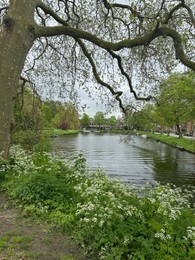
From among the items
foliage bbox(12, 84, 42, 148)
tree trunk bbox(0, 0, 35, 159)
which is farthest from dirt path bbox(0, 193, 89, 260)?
foliage bbox(12, 84, 42, 148)

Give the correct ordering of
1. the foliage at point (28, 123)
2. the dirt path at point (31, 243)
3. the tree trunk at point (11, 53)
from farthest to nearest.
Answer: the foliage at point (28, 123)
the tree trunk at point (11, 53)
the dirt path at point (31, 243)

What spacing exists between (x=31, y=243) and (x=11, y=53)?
4328mm

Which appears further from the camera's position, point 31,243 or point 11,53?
point 11,53

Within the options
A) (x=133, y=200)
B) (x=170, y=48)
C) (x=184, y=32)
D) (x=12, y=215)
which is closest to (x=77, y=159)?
(x=12, y=215)

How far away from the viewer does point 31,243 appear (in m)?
3.34

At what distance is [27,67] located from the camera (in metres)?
10.2

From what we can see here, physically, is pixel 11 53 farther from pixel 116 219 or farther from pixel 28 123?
pixel 28 123

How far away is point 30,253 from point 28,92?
373 inches

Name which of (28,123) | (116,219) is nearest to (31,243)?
(116,219)

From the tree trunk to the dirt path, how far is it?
8.05 ft

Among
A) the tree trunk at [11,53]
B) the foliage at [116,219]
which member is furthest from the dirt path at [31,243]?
the tree trunk at [11,53]

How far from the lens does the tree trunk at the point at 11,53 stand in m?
5.96

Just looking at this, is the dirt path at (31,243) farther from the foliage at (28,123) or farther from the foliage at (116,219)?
the foliage at (28,123)

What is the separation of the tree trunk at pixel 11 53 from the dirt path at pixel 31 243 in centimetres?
245
